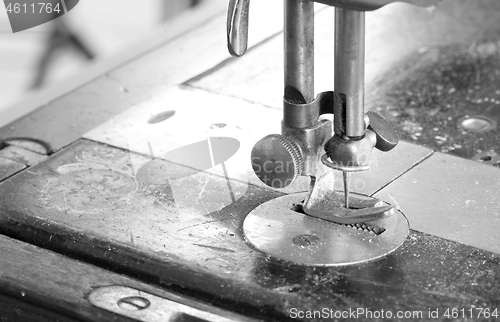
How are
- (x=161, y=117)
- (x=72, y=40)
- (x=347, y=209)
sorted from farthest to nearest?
(x=72, y=40) < (x=161, y=117) < (x=347, y=209)

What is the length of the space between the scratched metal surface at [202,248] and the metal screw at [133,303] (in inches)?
2.0

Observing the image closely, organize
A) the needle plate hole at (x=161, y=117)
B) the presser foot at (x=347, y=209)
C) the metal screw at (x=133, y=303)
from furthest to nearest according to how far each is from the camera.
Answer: the needle plate hole at (x=161, y=117) → the presser foot at (x=347, y=209) → the metal screw at (x=133, y=303)

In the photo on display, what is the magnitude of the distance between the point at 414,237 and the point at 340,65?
0.24 metres

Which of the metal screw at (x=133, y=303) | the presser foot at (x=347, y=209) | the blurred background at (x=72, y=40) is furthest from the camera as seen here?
the blurred background at (x=72, y=40)

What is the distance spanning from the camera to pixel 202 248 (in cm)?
105

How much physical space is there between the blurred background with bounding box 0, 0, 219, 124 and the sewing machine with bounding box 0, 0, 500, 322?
1149mm

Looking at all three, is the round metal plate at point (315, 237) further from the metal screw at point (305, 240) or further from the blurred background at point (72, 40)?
the blurred background at point (72, 40)

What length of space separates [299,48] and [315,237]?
226mm

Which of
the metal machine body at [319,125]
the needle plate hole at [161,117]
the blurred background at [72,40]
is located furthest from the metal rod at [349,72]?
the blurred background at [72,40]

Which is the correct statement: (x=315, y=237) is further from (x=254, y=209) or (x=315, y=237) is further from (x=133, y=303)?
(x=133, y=303)

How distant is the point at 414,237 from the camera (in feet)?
3.47

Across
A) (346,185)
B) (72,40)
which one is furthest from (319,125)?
(72,40)

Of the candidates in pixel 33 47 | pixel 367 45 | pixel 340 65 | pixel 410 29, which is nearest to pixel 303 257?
pixel 340 65

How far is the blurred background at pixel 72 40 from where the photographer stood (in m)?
A: 3.33
